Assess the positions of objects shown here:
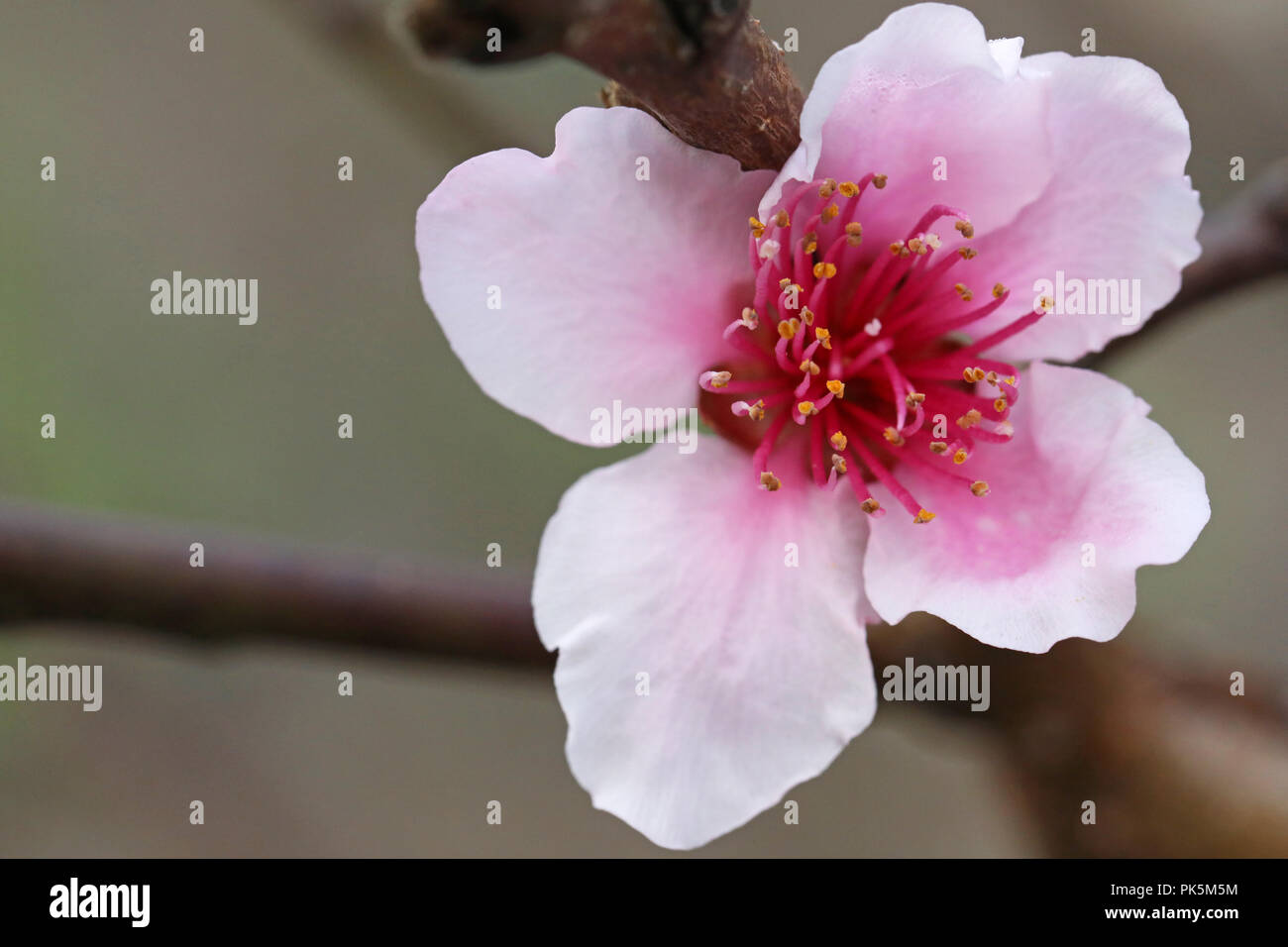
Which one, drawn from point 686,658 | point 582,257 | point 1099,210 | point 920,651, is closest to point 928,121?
point 1099,210

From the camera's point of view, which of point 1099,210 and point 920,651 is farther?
Result: point 920,651

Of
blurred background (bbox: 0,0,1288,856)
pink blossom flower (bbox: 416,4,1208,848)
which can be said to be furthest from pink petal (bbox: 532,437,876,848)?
blurred background (bbox: 0,0,1288,856)

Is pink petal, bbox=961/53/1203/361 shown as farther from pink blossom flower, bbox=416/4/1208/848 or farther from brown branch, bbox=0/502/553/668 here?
brown branch, bbox=0/502/553/668

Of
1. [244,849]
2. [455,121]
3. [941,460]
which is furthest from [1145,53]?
[244,849]

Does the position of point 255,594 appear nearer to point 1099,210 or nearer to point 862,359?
point 862,359

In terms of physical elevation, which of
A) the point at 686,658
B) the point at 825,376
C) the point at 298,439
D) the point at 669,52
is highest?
the point at 298,439
